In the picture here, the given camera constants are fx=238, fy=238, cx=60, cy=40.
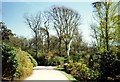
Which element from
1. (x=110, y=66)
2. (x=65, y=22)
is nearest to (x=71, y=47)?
(x=65, y=22)

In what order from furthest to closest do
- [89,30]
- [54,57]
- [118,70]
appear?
[54,57], [89,30], [118,70]

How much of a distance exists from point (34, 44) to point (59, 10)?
7103 millimetres

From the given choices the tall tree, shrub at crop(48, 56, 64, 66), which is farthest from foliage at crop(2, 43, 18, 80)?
shrub at crop(48, 56, 64, 66)

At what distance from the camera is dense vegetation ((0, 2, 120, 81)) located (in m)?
11.4

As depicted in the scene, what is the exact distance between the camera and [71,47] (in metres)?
32.1

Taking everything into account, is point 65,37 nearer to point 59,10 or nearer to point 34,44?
point 59,10

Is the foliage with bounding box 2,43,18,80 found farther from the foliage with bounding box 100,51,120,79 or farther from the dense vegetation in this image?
the foliage with bounding box 100,51,120,79

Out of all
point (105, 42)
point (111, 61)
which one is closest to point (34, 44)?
point (105, 42)

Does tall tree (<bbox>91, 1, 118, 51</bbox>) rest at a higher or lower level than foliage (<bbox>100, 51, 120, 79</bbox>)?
higher

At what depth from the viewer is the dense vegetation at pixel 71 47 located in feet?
37.5

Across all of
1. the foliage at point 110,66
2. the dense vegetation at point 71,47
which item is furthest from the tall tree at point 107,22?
the foliage at point 110,66

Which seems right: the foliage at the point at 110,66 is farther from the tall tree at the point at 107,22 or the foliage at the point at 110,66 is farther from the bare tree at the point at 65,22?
the bare tree at the point at 65,22

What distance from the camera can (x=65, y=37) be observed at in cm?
2909

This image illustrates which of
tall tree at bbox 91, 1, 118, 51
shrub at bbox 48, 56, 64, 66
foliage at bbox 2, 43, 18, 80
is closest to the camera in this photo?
foliage at bbox 2, 43, 18, 80
